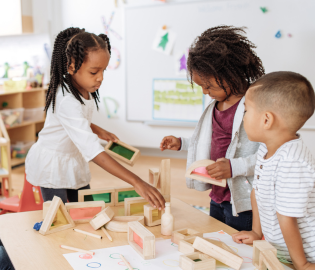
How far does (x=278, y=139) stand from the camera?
84 cm

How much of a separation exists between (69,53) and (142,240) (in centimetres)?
71

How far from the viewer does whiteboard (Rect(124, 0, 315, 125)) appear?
309 cm

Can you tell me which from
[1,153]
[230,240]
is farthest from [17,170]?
[230,240]

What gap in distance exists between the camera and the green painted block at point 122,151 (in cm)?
135

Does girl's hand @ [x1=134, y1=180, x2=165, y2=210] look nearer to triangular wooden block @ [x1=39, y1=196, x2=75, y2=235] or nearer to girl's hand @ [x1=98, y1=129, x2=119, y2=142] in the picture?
triangular wooden block @ [x1=39, y1=196, x2=75, y2=235]

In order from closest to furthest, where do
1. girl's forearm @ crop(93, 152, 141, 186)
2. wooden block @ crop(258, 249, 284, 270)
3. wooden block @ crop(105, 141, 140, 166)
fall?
wooden block @ crop(258, 249, 284, 270) < girl's forearm @ crop(93, 152, 141, 186) < wooden block @ crop(105, 141, 140, 166)

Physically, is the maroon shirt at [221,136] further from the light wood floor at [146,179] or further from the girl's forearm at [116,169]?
the light wood floor at [146,179]

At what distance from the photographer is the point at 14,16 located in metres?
3.63

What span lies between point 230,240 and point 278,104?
39cm

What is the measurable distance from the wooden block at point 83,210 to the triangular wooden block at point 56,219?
3 centimetres

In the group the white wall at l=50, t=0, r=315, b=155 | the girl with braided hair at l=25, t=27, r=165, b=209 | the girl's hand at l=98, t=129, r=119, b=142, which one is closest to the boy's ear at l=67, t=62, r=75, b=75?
the girl with braided hair at l=25, t=27, r=165, b=209

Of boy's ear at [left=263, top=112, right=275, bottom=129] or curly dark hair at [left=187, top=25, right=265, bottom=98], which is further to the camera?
curly dark hair at [left=187, top=25, right=265, bottom=98]

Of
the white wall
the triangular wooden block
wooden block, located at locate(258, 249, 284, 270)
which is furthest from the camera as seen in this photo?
the white wall

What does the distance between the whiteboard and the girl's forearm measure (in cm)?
250
